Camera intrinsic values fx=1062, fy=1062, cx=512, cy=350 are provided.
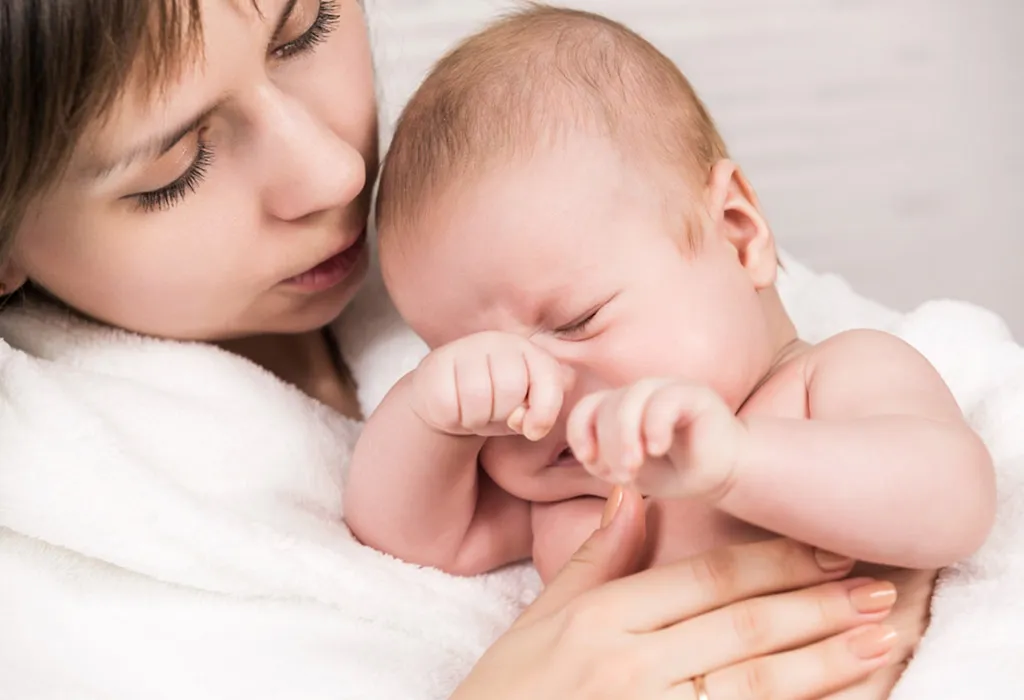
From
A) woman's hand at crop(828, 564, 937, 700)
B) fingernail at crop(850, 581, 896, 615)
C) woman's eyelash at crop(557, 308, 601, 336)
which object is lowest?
woman's hand at crop(828, 564, 937, 700)

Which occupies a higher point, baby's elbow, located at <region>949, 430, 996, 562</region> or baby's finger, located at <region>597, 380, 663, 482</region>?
baby's finger, located at <region>597, 380, 663, 482</region>

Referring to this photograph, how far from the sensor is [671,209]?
980 mm

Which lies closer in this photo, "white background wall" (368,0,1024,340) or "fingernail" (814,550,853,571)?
"fingernail" (814,550,853,571)

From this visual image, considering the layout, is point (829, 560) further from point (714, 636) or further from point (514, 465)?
point (514, 465)

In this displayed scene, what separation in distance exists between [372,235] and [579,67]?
49cm

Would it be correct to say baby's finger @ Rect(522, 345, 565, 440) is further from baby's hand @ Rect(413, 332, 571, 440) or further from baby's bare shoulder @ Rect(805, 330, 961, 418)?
baby's bare shoulder @ Rect(805, 330, 961, 418)

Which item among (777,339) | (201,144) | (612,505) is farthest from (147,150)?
(777,339)

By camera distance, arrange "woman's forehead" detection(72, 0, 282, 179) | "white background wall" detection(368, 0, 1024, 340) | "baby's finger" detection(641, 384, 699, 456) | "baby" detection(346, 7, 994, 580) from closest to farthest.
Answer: "baby's finger" detection(641, 384, 699, 456)
"baby" detection(346, 7, 994, 580)
"woman's forehead" detection(72, 0, 282, 179)
"white background wall" detection(368, 0, 1024, 340)

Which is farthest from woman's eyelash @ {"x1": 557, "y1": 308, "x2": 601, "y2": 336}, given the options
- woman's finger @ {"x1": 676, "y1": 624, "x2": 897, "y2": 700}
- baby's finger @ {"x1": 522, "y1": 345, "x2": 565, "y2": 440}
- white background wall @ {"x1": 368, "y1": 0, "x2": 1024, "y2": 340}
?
white background wall @ {"x1": 368, "y1": 0, "x2": 1024, "y2": 340}

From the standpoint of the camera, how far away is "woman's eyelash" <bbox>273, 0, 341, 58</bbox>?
1077 millimetres

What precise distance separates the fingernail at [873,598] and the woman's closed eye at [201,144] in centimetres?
72

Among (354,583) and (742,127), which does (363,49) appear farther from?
(742,127)

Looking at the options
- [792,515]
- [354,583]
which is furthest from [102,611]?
[792,515]

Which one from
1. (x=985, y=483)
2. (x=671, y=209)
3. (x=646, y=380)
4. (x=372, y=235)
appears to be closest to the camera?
(x=646, y=380)
